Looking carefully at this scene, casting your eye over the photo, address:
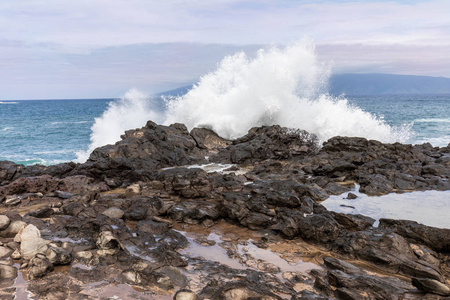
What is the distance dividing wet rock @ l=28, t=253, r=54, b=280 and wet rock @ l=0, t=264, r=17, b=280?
241mm

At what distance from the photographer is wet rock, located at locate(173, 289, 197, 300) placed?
4.11m

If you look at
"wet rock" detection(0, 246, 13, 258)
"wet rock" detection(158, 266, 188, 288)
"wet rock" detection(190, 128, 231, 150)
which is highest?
"wet rock" detection(0, 246, 13, 258)

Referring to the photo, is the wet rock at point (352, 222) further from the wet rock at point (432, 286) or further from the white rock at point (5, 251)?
the white rock at point (5, 251)

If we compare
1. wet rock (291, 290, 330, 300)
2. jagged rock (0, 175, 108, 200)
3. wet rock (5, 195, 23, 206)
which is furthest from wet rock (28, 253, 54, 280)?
jagged rock (0, 175, 108, 200)

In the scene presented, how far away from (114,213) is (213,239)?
2426mm

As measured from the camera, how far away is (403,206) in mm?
8461

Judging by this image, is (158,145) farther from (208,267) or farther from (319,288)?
(319,288)

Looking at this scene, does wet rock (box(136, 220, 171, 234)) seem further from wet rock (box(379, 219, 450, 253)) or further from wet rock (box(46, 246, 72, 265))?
wet rock (box(379, 219, 450, 253))

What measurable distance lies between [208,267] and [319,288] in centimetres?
165

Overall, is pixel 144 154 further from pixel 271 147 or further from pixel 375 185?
pixel 375 185

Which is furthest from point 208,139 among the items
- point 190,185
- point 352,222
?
point 352,222

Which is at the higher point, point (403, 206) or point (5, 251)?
point (5, 251)

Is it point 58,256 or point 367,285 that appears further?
point 58,256

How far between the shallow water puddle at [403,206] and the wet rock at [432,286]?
9.74ft
